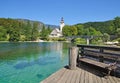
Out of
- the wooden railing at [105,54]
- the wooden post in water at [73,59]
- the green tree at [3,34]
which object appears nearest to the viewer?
the wooden railing at [105,54]

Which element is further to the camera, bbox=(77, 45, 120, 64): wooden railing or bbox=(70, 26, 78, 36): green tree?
bbox=(70, 26, 78, 36): green tree

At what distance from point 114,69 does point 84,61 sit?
7.91 feet

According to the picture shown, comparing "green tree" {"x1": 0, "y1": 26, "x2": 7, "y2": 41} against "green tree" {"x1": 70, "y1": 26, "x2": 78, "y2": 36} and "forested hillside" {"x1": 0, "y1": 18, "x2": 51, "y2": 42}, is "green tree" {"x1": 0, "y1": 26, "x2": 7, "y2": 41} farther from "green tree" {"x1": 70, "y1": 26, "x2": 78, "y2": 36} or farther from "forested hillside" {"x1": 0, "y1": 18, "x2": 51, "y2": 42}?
"green tree" {"x1": 70, "y1": 26, "x2": 78, "y2": 36}

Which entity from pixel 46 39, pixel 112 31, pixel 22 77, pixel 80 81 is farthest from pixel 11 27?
pixel 80 81

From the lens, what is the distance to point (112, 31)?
290ft

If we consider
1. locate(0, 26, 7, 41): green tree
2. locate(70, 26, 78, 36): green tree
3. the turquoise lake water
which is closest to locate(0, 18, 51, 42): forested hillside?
locate(0, 26, 7, 41): green tree

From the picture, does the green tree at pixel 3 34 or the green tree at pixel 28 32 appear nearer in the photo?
the green tree at pixel 3 34

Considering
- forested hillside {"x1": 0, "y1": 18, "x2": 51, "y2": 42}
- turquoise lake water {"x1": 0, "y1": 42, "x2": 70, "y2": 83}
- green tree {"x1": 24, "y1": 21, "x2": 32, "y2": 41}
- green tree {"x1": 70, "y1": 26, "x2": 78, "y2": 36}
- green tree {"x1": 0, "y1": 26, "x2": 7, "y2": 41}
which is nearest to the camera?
turquoise lake water {"x1": 0, "y1": 42, "x2": 70, "y2": 83}

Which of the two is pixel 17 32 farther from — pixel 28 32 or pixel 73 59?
pixel 73 59

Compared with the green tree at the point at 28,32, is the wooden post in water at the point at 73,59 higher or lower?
lower

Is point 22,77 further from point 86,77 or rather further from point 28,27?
point 28,27

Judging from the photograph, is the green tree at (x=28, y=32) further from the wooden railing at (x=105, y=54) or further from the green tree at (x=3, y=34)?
the wooden railing at (x=105, y=54)

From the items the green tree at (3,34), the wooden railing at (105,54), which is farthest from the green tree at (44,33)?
the wooden railing at (105,54)

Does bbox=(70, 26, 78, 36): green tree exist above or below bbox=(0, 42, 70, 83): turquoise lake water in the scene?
above
